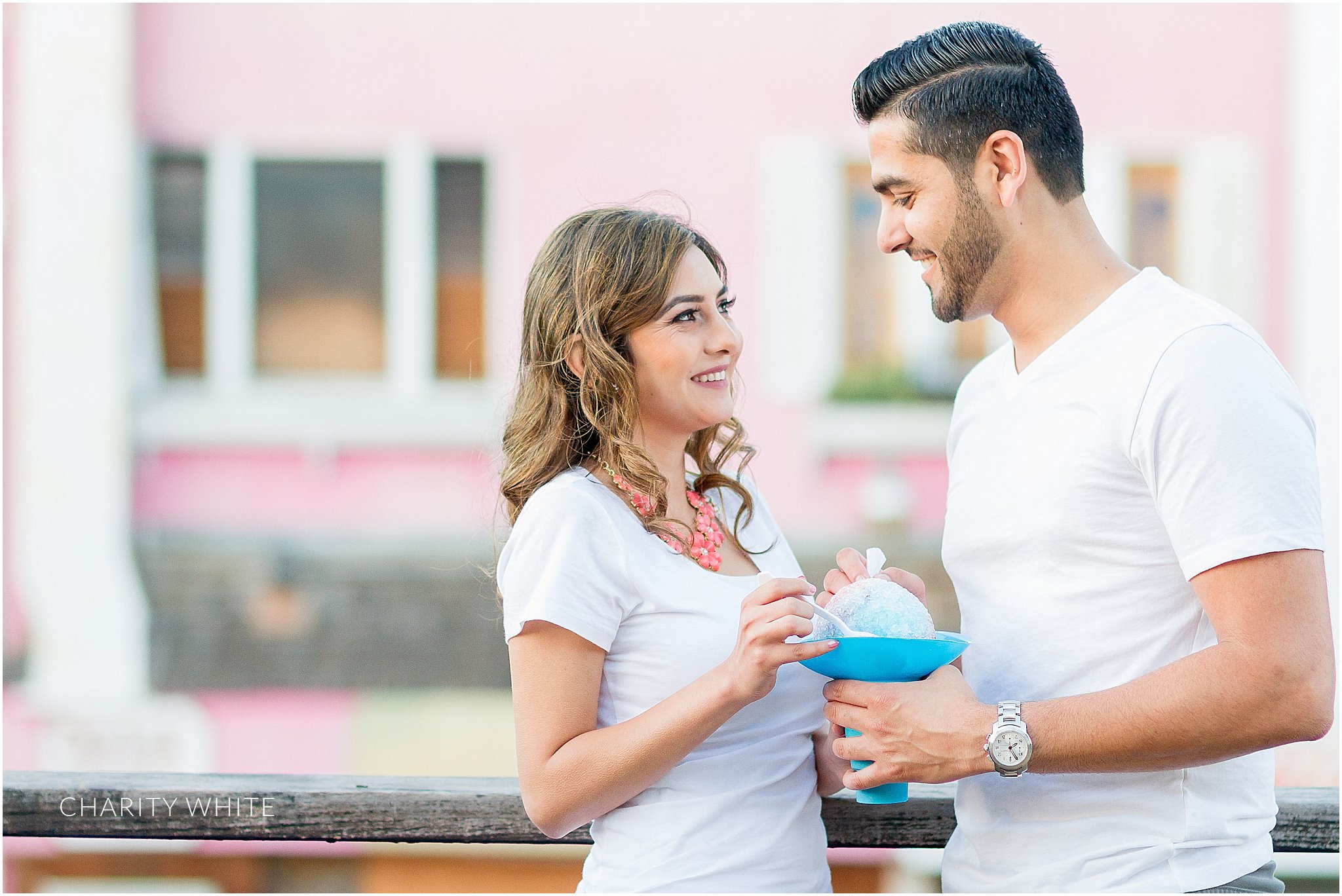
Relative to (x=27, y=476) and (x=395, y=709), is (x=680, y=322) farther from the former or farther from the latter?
(x=27, y=476)

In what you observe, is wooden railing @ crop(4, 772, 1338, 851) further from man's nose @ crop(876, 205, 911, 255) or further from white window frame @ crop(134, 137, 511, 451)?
white window frame @ crop(134, 137, 511, 451)

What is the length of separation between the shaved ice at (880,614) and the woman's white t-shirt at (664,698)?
19 centimetres

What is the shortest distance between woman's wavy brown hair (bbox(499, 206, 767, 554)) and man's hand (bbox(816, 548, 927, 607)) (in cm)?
22

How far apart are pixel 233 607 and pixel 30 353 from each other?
1592 millimetres

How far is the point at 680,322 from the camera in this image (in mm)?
2074

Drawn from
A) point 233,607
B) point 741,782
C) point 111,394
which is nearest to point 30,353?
point 111,394

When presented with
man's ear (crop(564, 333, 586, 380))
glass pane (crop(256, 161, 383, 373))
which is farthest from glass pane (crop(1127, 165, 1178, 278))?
man's ear (crop(564, 333, 586, 380))

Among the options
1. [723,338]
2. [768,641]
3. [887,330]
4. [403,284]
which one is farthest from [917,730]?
[403,284]

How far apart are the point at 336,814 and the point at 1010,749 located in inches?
43.1

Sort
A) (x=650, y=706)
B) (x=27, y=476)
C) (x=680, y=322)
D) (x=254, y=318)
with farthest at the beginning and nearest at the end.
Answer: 1. (x=254, y=318)
2. (x=27, y=476)
3. (x=680, y=322)
4. (x=650, y=706)

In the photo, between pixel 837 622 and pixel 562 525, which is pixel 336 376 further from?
pixel 837 622

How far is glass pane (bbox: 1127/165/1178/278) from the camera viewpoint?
669 centimetres

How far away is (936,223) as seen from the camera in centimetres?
198

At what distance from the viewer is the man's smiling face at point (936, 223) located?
1.97 m
